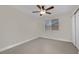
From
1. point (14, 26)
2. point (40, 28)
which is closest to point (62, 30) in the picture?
point (40, 28)

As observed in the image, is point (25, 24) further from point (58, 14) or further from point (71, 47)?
point (71, 47)

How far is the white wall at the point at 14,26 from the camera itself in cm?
275

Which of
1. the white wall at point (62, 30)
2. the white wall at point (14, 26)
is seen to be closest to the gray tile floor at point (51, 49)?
the white wall at point (62, 30)

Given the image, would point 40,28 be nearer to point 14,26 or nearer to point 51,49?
point 51,49

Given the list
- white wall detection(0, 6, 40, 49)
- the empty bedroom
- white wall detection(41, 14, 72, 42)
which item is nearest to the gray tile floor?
A: the empty bedroom

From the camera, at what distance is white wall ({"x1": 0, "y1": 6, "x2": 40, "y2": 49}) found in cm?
275

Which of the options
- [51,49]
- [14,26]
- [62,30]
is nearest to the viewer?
[62,30]

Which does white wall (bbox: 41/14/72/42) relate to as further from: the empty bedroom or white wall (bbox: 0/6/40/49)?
white wall (bbox: 0/6/40/49)

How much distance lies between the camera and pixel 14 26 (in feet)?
10.4

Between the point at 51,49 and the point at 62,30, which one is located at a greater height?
the point at 62,30
